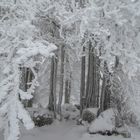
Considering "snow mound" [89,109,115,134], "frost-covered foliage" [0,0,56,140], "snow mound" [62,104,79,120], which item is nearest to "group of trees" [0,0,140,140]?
"frost-covered foliage" [0,0,56,140]

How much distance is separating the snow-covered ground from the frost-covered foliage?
4119 millimetres

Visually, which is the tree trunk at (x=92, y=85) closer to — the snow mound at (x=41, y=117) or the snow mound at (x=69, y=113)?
the snow mound at (x=69, y=113)

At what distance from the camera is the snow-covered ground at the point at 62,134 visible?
9306mm

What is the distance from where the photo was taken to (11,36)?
18.2 feet

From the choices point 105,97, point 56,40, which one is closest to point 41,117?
point 105,97

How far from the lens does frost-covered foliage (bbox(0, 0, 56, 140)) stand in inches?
179

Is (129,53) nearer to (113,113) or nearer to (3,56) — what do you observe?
(3,56)

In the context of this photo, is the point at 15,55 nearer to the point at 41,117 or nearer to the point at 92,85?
the point at 41,117

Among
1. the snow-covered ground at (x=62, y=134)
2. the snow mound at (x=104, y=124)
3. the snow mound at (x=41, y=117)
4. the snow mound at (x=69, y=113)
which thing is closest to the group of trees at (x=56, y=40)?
the snow mound at (x=104, y=124)

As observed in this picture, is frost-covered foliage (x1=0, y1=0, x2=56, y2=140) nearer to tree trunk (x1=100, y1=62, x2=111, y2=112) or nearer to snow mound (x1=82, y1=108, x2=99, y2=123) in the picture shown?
tree trunk (x1=100, y1=62, x2=111, y2=112)

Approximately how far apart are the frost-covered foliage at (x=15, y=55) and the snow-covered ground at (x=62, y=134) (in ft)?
13.5

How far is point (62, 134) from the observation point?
32.8ft

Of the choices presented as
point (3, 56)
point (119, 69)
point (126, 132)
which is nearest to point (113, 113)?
point (126, 132)

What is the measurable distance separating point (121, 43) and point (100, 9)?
101 cm
